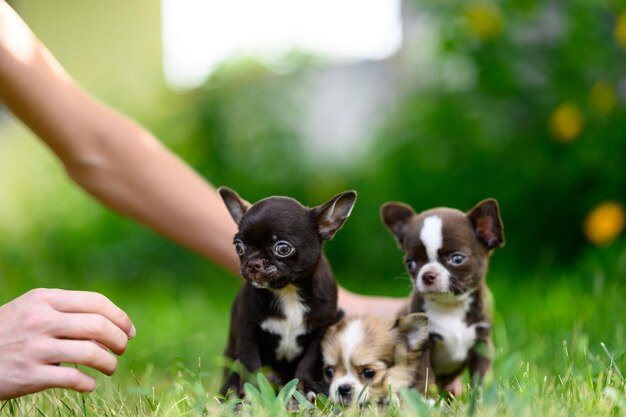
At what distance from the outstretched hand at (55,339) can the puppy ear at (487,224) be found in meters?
0.90

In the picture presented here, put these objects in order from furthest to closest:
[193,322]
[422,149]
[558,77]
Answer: [422,149] → [558,77] → [193,322]

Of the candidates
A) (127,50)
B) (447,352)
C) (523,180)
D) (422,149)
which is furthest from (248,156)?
(447,352)

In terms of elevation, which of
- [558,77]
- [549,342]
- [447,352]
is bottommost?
[549,342]

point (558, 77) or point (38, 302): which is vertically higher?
point (558, 77)

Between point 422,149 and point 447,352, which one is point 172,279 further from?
point 447,352

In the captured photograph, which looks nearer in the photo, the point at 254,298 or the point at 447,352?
the point at 254,298

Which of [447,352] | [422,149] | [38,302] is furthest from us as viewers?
[422,149]

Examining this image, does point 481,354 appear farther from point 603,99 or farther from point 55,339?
point 603,99

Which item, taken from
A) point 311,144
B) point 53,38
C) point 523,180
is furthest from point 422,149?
point 53,38

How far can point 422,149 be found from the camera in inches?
234

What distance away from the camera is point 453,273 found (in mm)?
2121

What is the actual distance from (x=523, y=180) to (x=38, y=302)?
12.8 feet

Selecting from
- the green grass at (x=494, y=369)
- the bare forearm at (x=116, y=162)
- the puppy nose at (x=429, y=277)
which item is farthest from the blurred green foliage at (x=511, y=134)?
the puppy nose at (x=429, y=277)

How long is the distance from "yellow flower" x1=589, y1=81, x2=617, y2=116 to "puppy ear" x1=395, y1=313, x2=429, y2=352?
10.5ft
